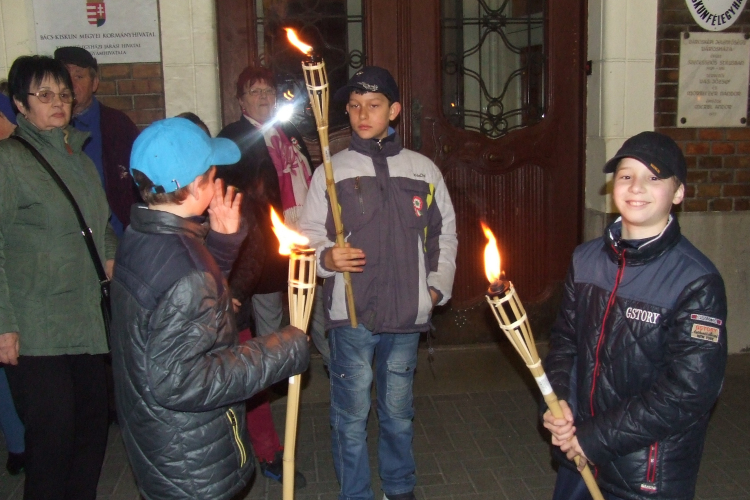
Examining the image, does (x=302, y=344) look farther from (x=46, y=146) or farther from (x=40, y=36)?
(x=40, y=36)

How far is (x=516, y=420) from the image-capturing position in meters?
4.89

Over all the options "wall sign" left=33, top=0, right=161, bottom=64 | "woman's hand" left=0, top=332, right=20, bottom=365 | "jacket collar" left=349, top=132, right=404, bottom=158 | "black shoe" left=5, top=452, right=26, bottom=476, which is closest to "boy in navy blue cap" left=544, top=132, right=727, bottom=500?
"jacket collar" left=349, top=132, right=404, bottom=158

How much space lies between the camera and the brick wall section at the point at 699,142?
5.63 metres

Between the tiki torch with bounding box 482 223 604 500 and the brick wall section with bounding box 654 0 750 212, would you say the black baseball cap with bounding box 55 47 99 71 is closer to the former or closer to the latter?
the tiki torch with bounding box 482 223 604 500

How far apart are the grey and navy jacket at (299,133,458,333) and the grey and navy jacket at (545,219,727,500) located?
3.43 ft

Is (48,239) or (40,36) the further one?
(40,36)

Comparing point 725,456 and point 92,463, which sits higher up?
point 92,463

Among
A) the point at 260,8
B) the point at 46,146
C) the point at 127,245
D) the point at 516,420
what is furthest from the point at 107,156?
the point at 516,420

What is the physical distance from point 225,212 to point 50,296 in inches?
41.9

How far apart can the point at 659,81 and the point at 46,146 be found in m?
4.45

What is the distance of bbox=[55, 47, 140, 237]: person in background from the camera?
450 cm

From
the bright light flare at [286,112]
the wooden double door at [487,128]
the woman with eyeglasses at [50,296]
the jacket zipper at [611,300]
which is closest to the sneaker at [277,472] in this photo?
the woman with eyeglasses at [50,296]

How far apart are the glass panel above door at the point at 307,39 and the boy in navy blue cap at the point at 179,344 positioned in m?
3.17

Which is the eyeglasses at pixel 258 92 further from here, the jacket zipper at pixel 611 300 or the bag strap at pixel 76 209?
the jacket zipper at pixel 611 300
